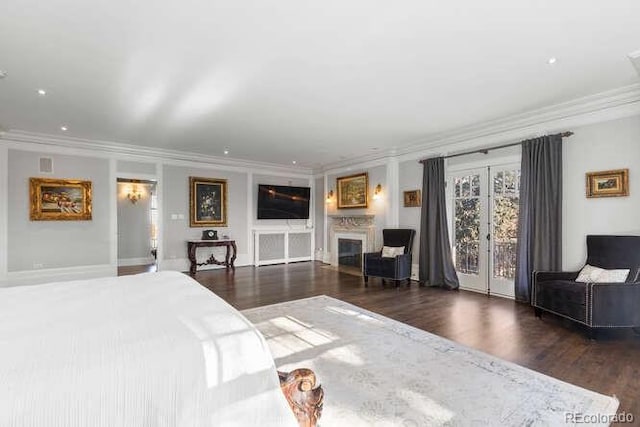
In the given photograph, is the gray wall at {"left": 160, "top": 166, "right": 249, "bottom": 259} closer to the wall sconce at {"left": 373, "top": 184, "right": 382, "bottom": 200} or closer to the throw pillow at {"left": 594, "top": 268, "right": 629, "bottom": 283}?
the wall sconce at {"left": 373, "top": 184, "right": 382, "bottom": 200}

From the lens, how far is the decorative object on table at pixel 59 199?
5477 mm

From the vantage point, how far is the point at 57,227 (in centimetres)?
568

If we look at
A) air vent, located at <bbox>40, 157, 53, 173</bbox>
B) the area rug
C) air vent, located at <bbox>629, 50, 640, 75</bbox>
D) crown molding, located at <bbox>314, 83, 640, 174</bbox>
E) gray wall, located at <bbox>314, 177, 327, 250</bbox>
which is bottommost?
the area rug

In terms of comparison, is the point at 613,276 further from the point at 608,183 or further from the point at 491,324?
the point at 491,324

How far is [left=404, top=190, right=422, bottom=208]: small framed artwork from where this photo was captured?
19.7ft

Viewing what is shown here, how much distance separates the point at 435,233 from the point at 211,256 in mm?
4958

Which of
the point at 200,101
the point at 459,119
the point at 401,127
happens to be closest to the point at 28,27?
the point at 200,101

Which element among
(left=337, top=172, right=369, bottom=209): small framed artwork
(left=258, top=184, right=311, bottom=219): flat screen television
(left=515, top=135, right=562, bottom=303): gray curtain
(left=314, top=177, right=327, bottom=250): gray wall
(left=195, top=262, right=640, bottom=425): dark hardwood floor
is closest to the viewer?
(left=195, top=262, right=640, bottom=425): dark hardwood floor

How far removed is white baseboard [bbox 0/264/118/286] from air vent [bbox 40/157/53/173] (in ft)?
5.88

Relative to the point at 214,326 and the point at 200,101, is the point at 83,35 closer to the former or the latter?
the point at 200,101

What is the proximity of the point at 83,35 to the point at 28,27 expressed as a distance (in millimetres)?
373

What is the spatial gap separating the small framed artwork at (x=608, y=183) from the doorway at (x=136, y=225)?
28.4ft

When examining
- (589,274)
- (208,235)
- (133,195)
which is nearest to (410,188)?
(589,274)

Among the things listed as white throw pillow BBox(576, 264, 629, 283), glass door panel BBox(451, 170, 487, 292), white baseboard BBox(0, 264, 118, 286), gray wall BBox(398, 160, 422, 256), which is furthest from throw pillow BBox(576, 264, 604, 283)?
→ white baseboard BBox(0, 264, 118, 286)
